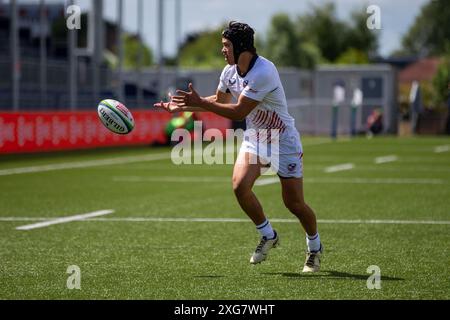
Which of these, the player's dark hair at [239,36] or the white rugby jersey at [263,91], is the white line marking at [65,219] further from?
the player's dark hair at [239,36]


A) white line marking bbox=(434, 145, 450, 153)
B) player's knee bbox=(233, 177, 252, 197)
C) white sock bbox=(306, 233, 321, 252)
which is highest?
player's knee bbox=(233, 177, 252, 197)

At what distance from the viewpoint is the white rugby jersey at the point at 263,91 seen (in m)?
9.31

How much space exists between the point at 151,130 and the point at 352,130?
1610 cm

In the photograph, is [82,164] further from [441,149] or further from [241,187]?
[241,187]

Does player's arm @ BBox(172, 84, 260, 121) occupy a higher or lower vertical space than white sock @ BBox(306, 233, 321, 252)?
higher

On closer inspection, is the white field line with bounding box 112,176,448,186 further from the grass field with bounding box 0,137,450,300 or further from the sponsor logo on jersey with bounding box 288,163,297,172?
the sponsor logo on jersey with bounding box 288,163,297,172

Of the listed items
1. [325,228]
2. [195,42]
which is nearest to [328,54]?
[195,42]

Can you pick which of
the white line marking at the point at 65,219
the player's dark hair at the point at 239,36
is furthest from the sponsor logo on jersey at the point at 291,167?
the white line marking at the point at 65,219

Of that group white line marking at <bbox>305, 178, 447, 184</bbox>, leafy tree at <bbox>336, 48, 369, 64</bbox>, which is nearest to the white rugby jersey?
white line marking at <bbox>305, 178, 447, 184</bbox>

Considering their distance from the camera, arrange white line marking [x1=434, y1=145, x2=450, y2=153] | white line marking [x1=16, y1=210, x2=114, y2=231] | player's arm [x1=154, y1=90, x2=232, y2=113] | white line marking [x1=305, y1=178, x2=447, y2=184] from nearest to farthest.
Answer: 1. player's arm [x1=154, y1=90, x2=232, y2=113]
2. white line marking [x1=16, y1=210, x2=114, y2=231]
3. white line marking [x1=305, y1=178, x2=447, y2=184]
4. white line marking [x1=434, y1=145, x2=450, y2=153]

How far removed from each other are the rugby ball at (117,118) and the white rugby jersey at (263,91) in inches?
52.6

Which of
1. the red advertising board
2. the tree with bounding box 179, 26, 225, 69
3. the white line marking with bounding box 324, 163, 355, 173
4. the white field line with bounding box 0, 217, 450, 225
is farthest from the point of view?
the tree with bounding box 179, 26, 225, 69

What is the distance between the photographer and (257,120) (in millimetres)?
9625

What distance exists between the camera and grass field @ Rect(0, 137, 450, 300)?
850 cm
